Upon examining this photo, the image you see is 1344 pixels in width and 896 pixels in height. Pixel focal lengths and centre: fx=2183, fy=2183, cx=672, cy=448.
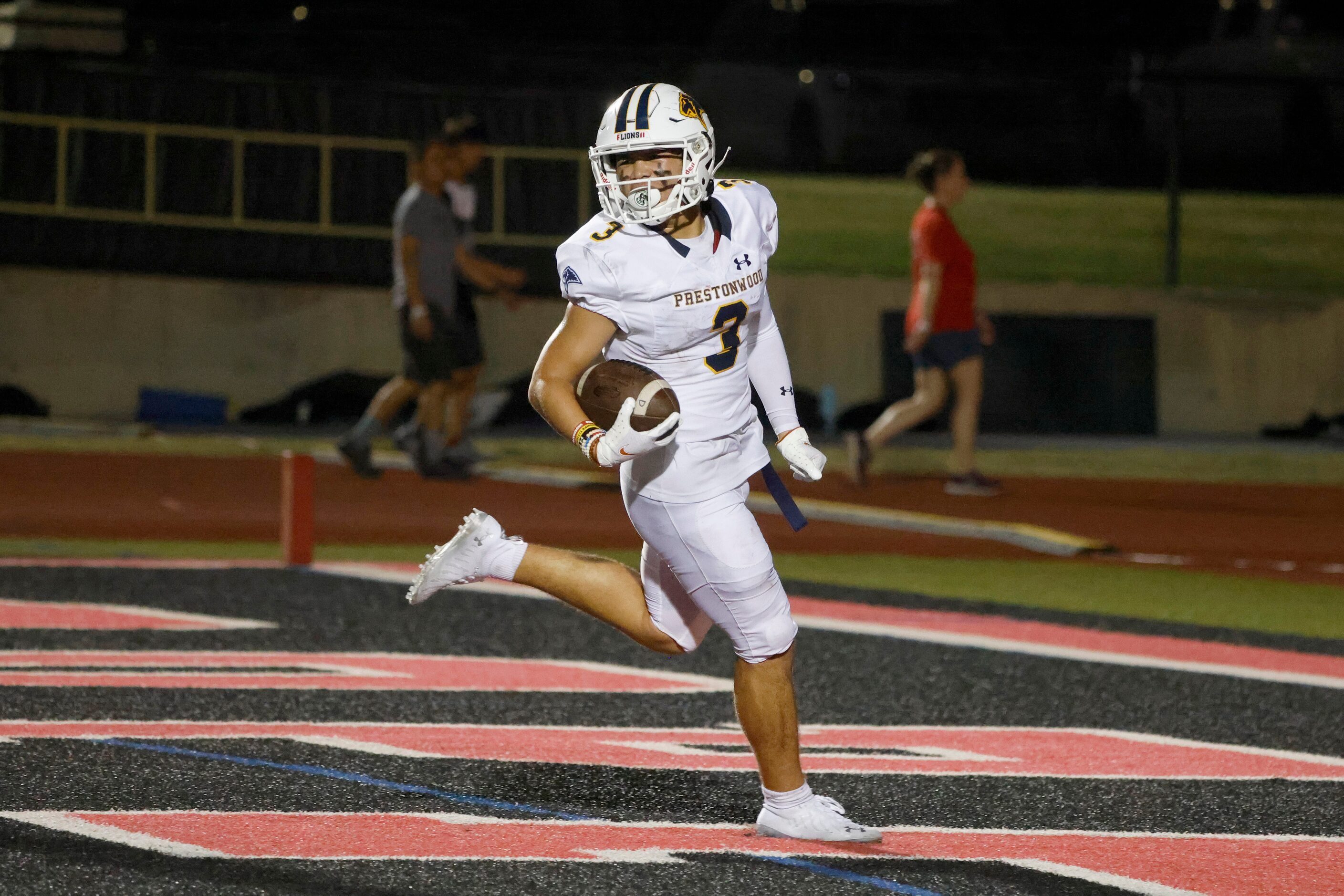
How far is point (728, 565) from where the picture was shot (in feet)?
17.5

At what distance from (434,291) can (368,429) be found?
3.26 ft

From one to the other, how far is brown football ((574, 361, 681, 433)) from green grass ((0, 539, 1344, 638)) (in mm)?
5085

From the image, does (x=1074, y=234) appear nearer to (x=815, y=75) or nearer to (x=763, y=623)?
(x=815, y=75)

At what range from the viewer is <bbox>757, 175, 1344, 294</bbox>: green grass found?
A: 74.8ft

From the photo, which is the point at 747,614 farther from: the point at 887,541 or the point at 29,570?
the point at 887,541

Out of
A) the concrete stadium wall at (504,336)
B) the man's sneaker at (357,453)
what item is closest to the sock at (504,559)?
the man's sneaker at (357,453)

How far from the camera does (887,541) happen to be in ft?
40.8

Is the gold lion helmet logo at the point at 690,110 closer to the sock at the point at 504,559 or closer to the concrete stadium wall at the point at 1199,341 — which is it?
the sock at the point at 504,559

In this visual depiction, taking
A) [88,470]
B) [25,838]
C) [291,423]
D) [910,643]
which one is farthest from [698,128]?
[291,423]

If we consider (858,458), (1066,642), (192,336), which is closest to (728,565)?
(1066,642)

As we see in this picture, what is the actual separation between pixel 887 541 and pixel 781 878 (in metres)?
7.56

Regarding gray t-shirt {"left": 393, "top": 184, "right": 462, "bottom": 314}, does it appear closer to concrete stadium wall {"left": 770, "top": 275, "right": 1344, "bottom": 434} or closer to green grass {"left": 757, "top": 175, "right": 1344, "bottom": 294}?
concrete stadium wall {"left": 770, "top": 275, "right": 1344, "bottom": 434}

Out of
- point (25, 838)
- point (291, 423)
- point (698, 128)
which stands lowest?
point (291, 423)

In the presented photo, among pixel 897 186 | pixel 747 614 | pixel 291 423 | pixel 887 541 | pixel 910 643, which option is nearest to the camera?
pixel 747 614
